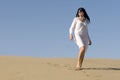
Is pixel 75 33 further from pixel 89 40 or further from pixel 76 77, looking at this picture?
pixel 76 77

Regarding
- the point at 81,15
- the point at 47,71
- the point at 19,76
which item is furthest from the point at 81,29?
the point at 19,76

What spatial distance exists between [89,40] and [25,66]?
6.76ft

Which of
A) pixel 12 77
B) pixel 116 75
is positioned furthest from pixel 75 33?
pixel 12 77

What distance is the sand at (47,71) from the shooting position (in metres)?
11.3

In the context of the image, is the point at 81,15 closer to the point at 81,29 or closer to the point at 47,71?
the point at 81,29

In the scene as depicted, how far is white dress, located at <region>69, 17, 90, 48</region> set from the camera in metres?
12.9

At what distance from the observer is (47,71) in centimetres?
1196

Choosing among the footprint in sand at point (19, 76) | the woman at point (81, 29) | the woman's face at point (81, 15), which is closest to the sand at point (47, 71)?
the footprint in sand at point (19, 76)

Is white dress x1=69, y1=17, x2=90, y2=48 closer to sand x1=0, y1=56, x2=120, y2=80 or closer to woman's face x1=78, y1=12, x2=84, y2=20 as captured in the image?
Answer: woman's face x1=78, y1=12, x2=84, y2=20

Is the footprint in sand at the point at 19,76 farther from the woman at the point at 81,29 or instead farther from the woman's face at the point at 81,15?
the woman's face at the point at 81,15

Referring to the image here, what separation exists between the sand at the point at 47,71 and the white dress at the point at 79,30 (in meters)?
0.83

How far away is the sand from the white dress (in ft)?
2.71

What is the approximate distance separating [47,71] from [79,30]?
1734mm

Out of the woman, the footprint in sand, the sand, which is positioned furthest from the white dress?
the footprint in sand
